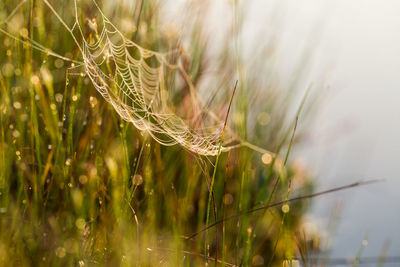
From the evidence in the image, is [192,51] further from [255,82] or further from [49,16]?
[49,16]

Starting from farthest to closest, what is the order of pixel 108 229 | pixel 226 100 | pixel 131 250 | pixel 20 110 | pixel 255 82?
pixel 255 82, pixel 226 100, pixel 20 110, pixel 108 229, pixel 131 250

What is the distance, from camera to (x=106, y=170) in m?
1.55

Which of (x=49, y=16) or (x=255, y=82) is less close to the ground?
(x=49, y=16)

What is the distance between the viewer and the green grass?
121 cm

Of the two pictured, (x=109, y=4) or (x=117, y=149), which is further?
(x=109, y=4)

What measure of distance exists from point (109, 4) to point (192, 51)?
0.40 metres

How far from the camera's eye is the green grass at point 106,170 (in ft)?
3.99

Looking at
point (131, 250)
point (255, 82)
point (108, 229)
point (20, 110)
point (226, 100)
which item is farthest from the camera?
point (255, 82)

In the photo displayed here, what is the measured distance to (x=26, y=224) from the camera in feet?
4.14

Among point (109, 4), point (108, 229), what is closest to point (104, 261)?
point (108, 229)

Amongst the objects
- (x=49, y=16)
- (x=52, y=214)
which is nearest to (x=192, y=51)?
(x=49, y=16)

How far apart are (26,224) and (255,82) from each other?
112 cm

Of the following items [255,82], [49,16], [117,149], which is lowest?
[117,149]

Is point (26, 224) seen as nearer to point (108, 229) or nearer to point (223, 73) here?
point (108, 229)
